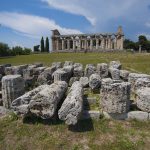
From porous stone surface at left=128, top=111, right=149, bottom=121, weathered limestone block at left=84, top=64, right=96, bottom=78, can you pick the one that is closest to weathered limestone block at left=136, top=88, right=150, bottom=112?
porous stone surface at left=128, top=111, right=149, bottom=121

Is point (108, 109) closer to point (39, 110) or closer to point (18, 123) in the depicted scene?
point (39, 110)

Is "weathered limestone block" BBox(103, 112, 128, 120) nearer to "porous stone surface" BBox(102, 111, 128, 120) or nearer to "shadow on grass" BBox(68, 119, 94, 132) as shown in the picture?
"porous stone surface" BBox(102, 111, 128, 120)

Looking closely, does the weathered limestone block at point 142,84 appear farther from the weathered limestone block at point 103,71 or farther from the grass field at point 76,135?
the weathered limestone block at point 103,71

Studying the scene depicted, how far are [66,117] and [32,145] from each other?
1.30 meters

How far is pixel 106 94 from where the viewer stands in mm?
8164

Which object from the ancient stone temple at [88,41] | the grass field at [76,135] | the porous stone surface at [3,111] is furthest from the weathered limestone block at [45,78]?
the ancient stone temple at [88,41]

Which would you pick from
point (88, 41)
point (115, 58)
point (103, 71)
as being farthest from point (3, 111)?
point (88, 41)

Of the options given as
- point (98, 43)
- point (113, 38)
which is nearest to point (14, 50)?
point (98, 43)

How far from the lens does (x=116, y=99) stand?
26.1 ft

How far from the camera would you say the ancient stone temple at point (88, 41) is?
81312 millimetres

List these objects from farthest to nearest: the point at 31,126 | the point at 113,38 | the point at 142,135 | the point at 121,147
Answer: the point at 113,38
the point at 31,126
the point at 142,135
the point at 121,147

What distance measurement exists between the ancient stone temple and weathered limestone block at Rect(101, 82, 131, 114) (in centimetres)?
7000

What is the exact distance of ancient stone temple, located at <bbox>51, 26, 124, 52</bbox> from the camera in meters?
81.3

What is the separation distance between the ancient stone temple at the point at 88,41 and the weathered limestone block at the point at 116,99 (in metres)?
70.0
